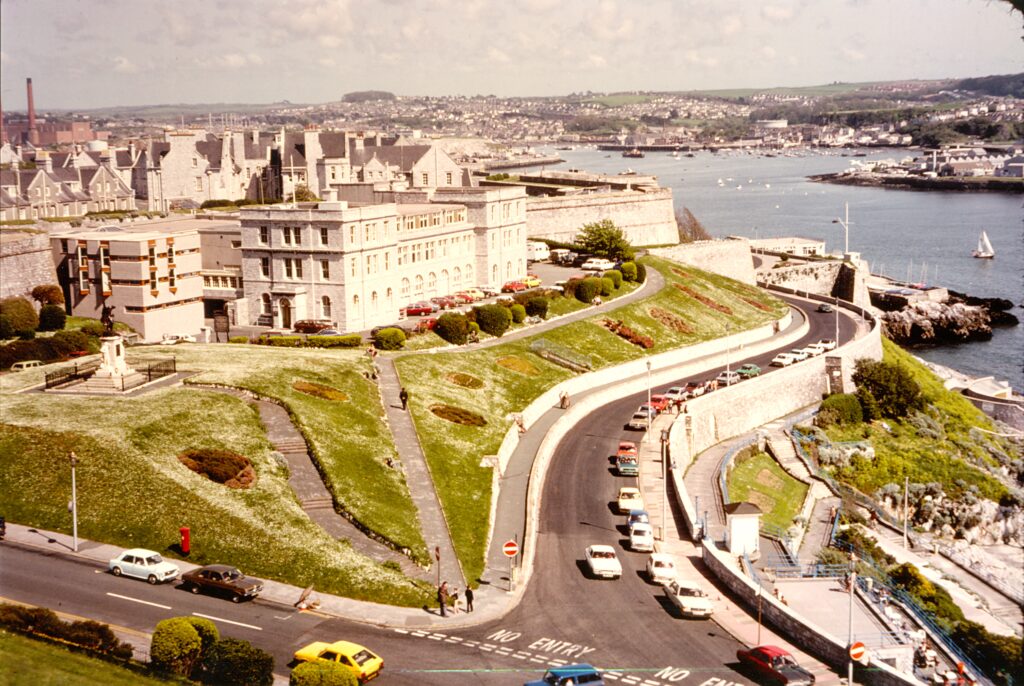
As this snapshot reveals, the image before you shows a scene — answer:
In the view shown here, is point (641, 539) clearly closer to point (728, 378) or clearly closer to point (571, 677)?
point (571, 677)

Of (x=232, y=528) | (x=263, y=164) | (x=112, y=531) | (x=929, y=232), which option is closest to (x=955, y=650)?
(x=232, y=528)

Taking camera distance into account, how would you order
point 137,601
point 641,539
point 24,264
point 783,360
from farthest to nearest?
point 783,360 < point 24,264 < point 641,539 < point 137,601

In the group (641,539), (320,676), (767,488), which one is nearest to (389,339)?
(767,488)

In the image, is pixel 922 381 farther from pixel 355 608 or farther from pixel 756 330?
pixel 355 608

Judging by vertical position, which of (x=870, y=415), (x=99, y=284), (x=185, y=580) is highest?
(x=99, y=284)

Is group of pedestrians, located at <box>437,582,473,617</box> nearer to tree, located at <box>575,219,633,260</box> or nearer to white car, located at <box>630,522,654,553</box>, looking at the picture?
white car, located at <box>630,522,654,553</box>
